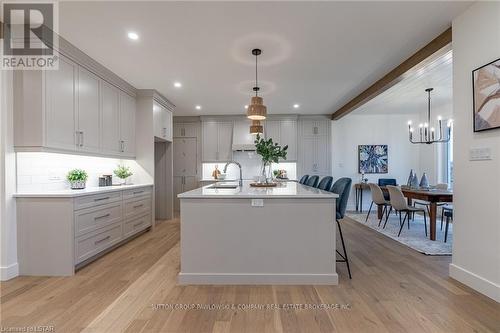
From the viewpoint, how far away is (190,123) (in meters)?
6.96

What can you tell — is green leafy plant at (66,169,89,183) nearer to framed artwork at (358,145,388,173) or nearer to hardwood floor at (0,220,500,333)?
hardwood floor at (0,220,500,333)

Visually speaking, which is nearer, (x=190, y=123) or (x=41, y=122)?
(x=41, y=122)

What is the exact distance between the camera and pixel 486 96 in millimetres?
2242

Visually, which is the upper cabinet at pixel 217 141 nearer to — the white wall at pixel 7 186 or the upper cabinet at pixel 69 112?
the upper cabinet at pixel 69 112

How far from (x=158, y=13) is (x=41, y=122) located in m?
1.68

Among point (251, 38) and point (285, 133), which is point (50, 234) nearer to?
point (251, 38)

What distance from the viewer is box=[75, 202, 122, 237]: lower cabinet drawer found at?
283 centimetres

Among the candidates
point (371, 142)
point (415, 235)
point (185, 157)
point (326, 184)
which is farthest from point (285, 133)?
point (415, 235)

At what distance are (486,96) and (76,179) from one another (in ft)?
14.8

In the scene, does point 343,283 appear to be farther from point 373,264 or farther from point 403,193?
point 403,193

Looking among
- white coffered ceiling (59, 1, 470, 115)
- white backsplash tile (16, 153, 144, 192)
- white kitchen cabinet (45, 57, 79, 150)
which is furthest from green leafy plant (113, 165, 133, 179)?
white coffered ceiling (59, 1, 470, 115)

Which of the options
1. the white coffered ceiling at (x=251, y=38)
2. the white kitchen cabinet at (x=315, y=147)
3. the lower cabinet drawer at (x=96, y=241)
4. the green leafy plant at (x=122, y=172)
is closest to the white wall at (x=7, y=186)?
the lower cabinet drawer at (x=96, y=241)

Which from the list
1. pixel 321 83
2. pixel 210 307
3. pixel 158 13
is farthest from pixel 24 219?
pixel 321 83

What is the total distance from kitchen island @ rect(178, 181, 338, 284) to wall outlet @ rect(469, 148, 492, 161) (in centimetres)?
132
